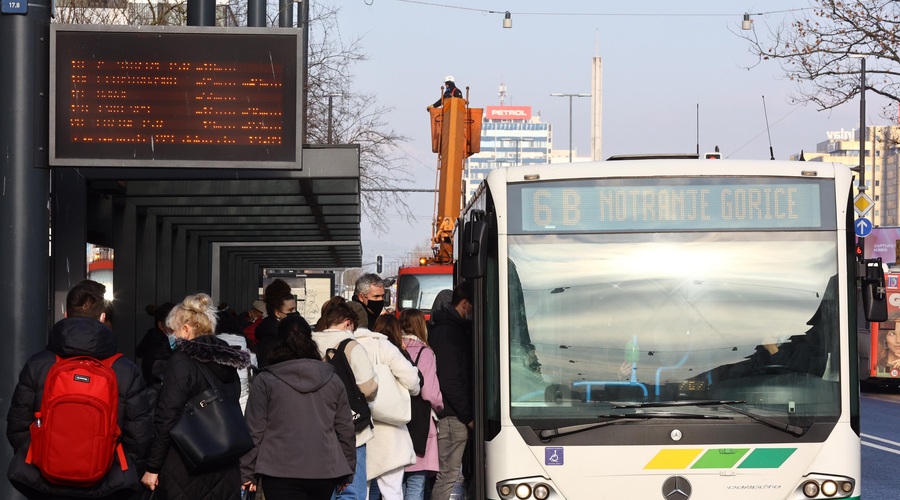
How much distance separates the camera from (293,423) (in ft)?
23.5

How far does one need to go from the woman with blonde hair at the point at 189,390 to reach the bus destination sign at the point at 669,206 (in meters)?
2.18

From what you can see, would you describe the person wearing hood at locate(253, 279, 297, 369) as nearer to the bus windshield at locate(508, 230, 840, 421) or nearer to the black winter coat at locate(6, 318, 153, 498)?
the bus windshield at locate(508, 230, 840, 421)

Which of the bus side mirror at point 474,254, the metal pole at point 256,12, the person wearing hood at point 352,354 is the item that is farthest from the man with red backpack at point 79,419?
the metal pole at point 256,12

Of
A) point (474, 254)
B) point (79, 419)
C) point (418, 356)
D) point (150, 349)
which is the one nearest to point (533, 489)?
point (474, 254)

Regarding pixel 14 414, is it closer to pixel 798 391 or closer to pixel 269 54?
pixel 269 54

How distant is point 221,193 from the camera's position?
14.6 m

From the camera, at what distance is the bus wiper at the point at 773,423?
7691 millimetres

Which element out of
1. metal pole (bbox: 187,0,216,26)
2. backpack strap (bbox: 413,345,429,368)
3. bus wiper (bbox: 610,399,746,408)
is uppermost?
metal pole (bbox: 187,0,216,26)

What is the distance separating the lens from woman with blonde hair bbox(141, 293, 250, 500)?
6520 millimetres

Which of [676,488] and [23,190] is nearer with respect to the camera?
[676,488]

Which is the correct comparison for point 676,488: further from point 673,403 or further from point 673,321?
point 673,321

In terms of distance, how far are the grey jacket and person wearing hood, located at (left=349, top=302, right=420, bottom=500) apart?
145cm

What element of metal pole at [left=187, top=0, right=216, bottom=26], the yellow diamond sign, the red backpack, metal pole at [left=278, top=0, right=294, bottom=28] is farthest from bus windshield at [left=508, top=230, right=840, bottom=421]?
the yellow diamond sign

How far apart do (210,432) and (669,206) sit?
3229mm
